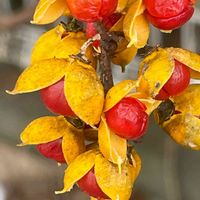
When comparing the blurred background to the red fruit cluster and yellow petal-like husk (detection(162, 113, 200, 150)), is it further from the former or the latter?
the red fruit cluster

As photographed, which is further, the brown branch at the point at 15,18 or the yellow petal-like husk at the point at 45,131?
the brown branch at the point at 15,18

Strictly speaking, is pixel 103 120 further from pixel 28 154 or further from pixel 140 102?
pixel 28 154

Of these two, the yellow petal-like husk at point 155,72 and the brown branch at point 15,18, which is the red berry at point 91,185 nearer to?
the yellow petal-like husk at point 155,72

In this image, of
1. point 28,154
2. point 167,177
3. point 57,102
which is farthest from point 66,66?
point 28,154

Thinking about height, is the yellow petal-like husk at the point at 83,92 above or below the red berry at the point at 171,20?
below

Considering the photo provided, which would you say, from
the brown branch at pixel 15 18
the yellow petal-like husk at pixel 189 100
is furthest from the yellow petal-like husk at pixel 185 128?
the brown branch at pixel 15 18

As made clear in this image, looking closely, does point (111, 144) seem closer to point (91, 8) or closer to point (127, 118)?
point (127, 118)

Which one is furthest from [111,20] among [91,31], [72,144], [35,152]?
[35,152]
